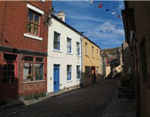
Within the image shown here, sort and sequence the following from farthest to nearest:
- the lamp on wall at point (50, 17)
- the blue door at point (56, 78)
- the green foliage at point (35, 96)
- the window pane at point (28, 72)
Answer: the blue door at point (56, 78) < the lamp on wall at point (50, 17) < the window pane at point (28, 72) < the green foliage at point (35, 96)

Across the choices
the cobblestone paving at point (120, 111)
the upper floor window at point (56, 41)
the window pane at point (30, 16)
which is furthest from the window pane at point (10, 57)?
the cobblestone paving at point (120, 111)

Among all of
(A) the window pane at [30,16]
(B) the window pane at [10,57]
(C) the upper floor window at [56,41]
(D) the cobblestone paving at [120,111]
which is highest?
(A) the window pane at [30,16]

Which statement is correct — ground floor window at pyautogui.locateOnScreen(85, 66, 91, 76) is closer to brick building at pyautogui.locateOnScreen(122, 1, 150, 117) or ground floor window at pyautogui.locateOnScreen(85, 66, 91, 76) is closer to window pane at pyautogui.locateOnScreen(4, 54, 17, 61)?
window pane at pyautogui.locateOnScreen(4, 54, 17, 61)

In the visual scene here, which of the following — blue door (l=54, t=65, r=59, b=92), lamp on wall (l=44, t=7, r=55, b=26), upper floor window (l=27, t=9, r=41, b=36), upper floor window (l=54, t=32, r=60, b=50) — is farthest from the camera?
upper floor window (l=54, t=32, r=60, b=50)

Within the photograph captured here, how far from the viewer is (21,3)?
8977 mm

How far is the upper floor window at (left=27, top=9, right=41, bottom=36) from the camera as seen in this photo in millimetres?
9789

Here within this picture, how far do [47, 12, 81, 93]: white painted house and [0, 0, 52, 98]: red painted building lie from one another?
79 cm

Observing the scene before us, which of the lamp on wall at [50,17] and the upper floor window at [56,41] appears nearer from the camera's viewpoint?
the lamp on wall at [50,17]

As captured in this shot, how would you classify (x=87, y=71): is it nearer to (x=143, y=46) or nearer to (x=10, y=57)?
(x=10, y=57)

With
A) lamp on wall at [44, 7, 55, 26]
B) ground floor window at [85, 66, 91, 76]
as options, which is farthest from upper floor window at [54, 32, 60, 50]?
ground floor window at [85, 66, 91, 76]

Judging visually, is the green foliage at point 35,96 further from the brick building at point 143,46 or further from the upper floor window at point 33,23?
the brick building at point 143,46

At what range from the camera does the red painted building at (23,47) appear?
313 inches

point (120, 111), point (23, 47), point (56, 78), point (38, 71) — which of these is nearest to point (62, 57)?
point (56, 78)

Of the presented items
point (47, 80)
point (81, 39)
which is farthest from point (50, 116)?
point (81, 39)
